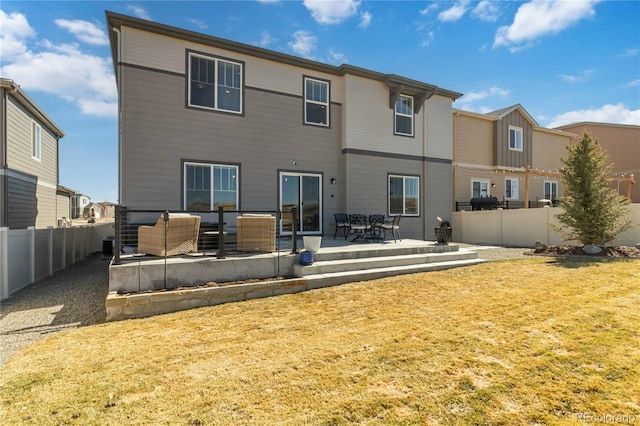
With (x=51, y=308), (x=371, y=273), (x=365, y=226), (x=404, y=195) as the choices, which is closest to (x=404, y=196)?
(x=404, y=195)

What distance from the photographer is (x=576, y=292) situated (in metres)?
Answer: 5.40

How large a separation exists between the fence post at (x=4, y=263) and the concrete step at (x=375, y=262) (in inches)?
226

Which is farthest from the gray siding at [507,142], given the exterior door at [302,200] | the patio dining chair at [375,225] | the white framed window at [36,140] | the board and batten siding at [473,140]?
the white framed window at [36,140]

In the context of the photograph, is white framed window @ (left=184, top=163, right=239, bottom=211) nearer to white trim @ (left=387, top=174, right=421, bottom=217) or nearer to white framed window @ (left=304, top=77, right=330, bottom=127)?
white framed window @ (left=304, top=77, right=330, bottom=127)

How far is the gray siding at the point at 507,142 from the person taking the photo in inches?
654

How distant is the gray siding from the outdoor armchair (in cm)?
1558

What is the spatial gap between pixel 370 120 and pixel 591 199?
7009 mm

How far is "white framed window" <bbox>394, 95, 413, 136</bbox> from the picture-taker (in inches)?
481

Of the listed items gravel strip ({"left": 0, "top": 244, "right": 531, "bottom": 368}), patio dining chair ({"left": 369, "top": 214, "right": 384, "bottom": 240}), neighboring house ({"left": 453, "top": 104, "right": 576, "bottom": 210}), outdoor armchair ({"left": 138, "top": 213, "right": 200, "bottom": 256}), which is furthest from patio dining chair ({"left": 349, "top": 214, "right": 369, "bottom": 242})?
neighboring house ({"left": 453, "top": 104, "right": 576, "bottom": 210})

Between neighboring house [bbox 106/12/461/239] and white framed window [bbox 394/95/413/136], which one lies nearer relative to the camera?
neighboring house [bbox 106/12/461/239]

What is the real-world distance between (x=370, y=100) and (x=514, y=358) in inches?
394

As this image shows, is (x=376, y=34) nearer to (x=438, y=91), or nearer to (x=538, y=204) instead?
(x=438, y=91)

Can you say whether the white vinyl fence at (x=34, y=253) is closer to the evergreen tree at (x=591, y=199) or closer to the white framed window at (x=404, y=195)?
the white framed window at (x=404, y=195)

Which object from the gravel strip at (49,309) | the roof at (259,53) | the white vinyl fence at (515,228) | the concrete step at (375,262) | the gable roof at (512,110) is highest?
the gable roof at (512,110)
